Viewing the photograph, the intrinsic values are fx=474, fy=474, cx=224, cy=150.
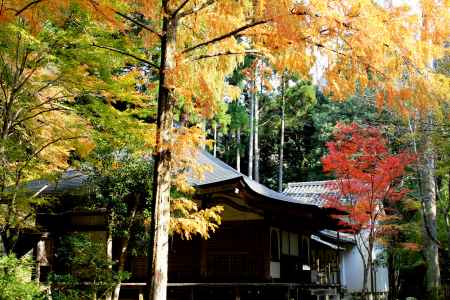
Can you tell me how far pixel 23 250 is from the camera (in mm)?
12602

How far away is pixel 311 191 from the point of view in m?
23.5

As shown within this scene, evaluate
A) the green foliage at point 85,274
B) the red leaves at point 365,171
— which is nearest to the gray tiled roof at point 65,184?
the green foliage at point 85,274

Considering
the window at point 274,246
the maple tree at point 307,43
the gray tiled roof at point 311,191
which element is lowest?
the window at point 274,246

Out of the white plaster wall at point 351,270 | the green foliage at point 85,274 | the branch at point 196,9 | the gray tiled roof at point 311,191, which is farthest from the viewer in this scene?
the gray tiled roof at point 311,191

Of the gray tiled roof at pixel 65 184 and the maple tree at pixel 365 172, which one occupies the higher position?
the maple tree at pixel 365 172

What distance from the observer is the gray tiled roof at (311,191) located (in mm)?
22172

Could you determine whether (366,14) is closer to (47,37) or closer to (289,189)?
(47,37)

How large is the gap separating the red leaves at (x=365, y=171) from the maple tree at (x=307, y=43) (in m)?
8.87

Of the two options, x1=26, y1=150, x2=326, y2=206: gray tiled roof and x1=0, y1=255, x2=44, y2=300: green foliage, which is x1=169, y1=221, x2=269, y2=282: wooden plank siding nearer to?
x1=26, y1=150, x2=326, y2=206: gray tiled roof

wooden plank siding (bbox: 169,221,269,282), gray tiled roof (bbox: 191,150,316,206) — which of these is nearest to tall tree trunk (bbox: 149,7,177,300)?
gray tiled roof (bbox: 191,150,316,206)

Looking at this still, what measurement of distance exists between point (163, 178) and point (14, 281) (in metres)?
3.31

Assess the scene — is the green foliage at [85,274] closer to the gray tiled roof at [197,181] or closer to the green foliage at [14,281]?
the gray tiled roof at [197,181]

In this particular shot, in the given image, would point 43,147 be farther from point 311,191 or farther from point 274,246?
point 311,191

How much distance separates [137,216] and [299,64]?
17.2ft
